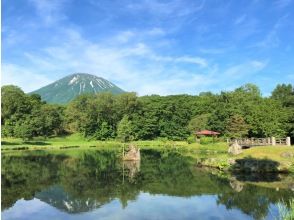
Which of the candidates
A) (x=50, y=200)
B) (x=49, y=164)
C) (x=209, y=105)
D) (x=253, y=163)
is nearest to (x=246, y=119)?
(x=209, y=105)

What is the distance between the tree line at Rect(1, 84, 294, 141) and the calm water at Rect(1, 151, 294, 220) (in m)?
39.9

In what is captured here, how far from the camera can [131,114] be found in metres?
94.1

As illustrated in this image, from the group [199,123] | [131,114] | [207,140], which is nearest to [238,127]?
[207,140]

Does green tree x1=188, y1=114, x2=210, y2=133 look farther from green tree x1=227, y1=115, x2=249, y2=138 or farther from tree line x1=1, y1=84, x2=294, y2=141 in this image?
green tree x1=227, y1=115, x2=249, y2=138

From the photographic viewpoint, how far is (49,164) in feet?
141

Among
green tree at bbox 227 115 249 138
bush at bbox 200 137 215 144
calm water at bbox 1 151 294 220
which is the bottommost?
calm water at bbox 1 151 294 220

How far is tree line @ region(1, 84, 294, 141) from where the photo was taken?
A: 265 feet

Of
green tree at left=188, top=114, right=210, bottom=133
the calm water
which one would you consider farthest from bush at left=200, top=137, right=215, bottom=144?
the calm water

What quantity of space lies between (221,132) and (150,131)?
1812cm

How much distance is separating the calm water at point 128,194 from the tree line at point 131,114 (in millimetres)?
39870

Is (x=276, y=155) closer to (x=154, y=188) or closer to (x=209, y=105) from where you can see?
(x=154, y=188)

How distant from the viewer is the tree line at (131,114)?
265 feet

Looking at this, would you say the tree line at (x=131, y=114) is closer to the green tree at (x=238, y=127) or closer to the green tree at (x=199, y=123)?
the green tree at (x=199, y=123)

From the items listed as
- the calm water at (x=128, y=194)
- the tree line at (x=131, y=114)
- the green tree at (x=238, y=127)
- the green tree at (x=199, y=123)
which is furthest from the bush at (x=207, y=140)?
the calm water at (x=128, y=194)
